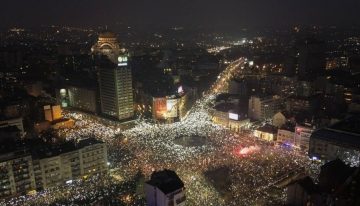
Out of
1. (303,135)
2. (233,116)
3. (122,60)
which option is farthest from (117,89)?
(303,135)

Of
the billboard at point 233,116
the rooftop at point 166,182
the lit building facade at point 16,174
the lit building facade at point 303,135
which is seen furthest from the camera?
the billboard at point 233,116

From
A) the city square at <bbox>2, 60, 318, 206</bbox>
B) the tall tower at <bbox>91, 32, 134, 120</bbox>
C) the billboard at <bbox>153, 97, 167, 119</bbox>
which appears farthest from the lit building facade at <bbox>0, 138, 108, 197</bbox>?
the tall tower at <bbox>91, 32, 134, 120</bbox>

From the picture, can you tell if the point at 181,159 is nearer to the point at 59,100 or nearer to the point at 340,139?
the point at 340,139

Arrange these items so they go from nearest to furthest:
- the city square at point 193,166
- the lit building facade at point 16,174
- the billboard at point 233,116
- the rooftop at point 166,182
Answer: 1. the rooftop at point 166,182
2. the city square at point 193,166
3. the lit building facade at point 16,174
4. the billboard at point 233,116

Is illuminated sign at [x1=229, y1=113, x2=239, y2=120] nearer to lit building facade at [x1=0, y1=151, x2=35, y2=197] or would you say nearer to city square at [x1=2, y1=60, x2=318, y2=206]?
city square at [x1=2, y1=60, x2=318, y2=206]

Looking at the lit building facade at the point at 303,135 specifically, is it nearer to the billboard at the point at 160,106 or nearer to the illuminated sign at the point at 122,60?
the billboard at the point at 160,106

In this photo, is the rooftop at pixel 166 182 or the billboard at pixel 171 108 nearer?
the rooftop at pixel 166 182

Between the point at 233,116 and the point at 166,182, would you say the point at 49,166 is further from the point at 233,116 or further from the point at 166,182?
the point at 233,116

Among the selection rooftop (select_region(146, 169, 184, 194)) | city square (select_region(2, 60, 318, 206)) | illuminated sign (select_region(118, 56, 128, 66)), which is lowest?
city square (select_region(2, 60, 318, 206))

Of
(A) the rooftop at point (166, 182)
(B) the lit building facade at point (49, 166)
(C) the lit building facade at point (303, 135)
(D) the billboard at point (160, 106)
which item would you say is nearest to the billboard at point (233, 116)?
(C) the lit building facade at point (303, 135)

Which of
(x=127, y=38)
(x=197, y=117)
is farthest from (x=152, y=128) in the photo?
(x=127, y=38)

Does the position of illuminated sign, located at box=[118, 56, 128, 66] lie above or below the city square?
above
